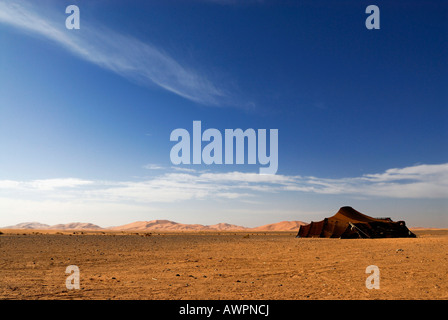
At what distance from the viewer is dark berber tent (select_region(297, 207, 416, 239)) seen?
106 ft

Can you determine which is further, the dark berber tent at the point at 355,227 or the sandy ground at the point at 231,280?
the dark berber tent at the point at 355,227

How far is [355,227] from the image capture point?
3269 centimetres

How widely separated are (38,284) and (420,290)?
10530 mm

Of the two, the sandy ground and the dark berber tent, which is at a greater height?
the sandy ground

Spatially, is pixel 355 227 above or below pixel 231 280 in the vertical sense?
below

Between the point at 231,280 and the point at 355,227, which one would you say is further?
the point at 355,227

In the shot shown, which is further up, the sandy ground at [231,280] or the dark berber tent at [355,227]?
the sandy ground at [231,280]

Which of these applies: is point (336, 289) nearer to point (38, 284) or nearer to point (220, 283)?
point (220, 283)

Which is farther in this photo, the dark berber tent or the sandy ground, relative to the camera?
the dark berber tent

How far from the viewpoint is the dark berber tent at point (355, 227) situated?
32.3 m
